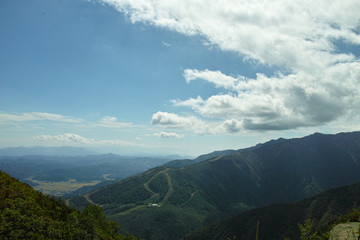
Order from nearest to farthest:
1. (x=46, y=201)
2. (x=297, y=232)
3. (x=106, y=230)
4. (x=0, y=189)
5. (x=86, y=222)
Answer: (x=0, y=189) < (x=86, y=222) < (x=46, y=201) < (x=106, y=230) < (x=297, y=232)

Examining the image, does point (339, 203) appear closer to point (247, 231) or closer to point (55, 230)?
point (247, 231)

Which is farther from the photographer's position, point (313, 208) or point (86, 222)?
point (313, 208)

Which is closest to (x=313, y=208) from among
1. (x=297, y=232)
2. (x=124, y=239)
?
(x=297, y=232)

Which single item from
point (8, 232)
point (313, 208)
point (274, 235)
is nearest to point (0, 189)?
point (8, 232)

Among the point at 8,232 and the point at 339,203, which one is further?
the point at 339,203

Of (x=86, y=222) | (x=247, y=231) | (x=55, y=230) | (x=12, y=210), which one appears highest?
(x=12, y=210)

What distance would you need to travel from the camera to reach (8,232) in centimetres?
4009

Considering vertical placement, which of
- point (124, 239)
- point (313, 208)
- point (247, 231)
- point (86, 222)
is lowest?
point (247, 231)

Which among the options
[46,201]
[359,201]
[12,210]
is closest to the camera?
[12,210]

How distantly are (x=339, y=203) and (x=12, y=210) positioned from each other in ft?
780

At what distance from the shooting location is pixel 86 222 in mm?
61156

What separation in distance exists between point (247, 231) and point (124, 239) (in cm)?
14889

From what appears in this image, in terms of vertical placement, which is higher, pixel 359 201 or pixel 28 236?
pixel 28 236

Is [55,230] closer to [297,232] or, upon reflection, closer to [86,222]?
[86,222]
